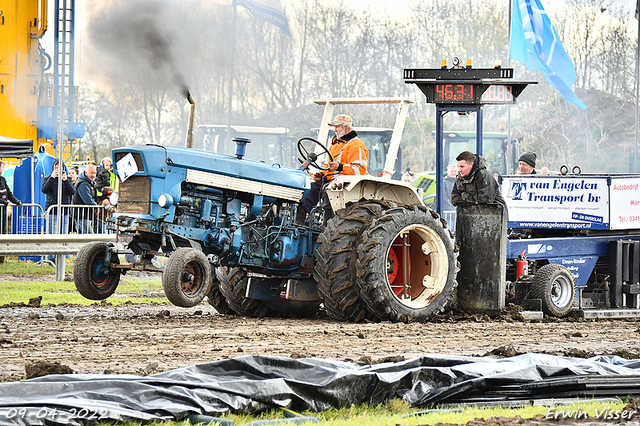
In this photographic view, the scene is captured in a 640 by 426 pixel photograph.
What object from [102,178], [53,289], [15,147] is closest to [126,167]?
[53,289]

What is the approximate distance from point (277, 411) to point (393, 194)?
217 inches

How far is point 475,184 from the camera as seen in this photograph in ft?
33.9

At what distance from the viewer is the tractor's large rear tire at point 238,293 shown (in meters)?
10.2

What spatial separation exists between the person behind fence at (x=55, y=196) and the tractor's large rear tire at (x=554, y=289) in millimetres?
8099

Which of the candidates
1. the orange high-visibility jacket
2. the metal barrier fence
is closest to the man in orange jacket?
the orange high-visibility jacket

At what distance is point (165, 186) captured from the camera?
8.92m

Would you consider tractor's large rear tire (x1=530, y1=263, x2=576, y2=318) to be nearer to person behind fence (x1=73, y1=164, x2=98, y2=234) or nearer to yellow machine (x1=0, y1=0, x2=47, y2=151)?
person behind fence (x1=73, y1=164, x2=98, y2=234)

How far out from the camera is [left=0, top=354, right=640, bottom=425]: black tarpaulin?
4.52m

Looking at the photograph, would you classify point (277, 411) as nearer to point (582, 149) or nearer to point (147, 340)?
point (147, 340)

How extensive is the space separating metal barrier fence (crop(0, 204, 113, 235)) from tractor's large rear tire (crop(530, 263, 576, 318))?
288 inches

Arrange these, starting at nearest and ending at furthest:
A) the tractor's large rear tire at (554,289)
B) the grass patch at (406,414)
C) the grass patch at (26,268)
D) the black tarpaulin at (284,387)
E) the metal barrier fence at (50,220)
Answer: the black tarpaulin at (284,387) → the grass patch at (406,414) → the tractor's large rear tire at (554,289) → the metal barrier fence at (50,220) → the grass patch at (26,268)

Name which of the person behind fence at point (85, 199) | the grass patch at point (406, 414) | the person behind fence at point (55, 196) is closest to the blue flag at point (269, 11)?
the person behind fence at point (85, 199)

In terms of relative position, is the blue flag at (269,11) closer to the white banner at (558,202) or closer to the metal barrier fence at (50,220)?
the metal barrier fence at (50,220)

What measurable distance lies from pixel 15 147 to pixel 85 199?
1.98 m
